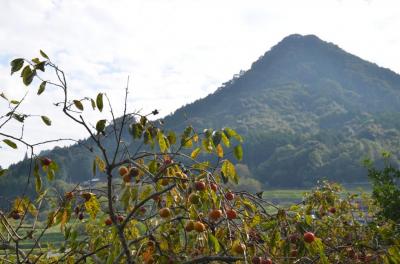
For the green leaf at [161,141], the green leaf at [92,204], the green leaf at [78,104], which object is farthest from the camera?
the green leaf at [92,204]

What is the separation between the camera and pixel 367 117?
553 ft

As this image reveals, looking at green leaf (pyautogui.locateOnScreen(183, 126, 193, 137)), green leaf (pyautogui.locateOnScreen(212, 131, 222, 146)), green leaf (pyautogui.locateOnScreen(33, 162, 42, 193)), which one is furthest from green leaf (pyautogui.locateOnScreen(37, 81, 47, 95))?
green leaf (pyautogui.locateOnScreen(212, 131, 222, 146))

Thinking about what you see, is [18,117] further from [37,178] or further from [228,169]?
[228,169]

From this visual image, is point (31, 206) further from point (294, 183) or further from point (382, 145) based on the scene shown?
point (382, 145)

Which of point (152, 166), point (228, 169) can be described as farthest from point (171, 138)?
point (228, 169)

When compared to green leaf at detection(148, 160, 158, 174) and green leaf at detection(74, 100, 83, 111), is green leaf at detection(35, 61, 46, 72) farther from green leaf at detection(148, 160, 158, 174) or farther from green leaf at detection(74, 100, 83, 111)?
green leaf at detection(148, 160, 158, 174)

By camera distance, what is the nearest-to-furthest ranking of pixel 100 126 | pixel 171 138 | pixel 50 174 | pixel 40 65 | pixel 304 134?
pixel 100 126 → pixel 40 65 → pixel 171 138 → pixel 50 174 → pixel 304 134

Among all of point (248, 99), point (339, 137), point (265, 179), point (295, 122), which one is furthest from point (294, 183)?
point (248, 99)

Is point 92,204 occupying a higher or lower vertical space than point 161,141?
lower

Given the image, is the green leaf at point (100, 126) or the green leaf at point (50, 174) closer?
the green leaf at point (100, 126)

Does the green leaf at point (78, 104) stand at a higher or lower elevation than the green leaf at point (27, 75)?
lower

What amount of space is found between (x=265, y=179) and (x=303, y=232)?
4995 inches

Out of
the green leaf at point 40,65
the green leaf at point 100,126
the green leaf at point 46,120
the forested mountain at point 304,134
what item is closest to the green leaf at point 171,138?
the green leaf at point 100,126

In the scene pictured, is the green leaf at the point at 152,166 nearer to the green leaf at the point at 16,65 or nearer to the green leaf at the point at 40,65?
the green leaf at the point at 40,65
